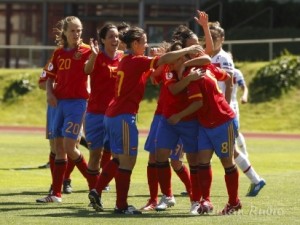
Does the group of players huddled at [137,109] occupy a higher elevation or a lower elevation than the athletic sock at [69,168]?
higher

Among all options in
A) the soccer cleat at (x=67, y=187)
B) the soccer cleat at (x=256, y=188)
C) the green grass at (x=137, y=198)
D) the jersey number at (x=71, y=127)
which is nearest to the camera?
the green grass at (x=137, y=198)

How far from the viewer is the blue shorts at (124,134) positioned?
1204cm

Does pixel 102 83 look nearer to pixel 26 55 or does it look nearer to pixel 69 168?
pixel 69 168

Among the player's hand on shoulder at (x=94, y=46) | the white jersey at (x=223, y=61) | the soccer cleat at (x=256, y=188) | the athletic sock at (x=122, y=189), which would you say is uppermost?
the player's hand on shoulder at (x=94, y=46)

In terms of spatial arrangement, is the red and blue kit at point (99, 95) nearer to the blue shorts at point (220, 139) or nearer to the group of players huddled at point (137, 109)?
the group of players huddled at point (137, 109)

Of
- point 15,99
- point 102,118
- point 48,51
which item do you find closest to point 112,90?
point 102,118

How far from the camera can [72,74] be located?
13305mm

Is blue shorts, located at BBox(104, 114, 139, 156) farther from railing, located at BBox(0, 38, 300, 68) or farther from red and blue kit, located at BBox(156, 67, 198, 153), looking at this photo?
railing, located at BBox(0, 38, 300, 68)

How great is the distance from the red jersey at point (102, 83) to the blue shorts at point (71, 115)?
0.54ft

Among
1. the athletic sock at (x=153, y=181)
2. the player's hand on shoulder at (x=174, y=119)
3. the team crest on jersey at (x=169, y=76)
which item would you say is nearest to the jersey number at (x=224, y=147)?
the player's hand on shoulder at (x=174, y=119)

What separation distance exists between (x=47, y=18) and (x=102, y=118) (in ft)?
106

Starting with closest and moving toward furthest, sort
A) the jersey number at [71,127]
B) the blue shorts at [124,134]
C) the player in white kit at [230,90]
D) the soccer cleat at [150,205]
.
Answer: the blue shorts at [124,134]
the soccer cleat at [150,205]
the jersey number at [71,127]
the player in white kit at [230,90]

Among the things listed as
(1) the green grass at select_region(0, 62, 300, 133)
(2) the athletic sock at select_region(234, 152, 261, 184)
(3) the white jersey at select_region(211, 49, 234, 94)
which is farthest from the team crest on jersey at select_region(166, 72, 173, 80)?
(1) the green grass at select_region(0, 62, 300, 133)

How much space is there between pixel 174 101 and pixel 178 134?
14.9 inches
